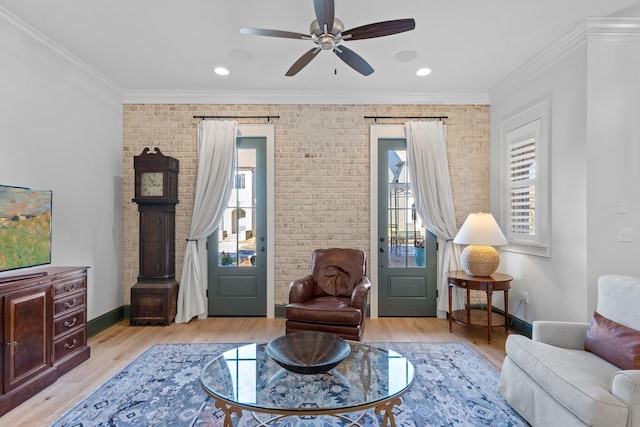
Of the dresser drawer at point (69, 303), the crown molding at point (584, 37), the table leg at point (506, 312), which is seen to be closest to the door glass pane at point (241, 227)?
the dresser drawer at point (69, 303)

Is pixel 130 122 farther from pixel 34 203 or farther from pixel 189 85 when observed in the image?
pixel 34 203

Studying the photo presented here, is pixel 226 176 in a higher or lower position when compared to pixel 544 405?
higher

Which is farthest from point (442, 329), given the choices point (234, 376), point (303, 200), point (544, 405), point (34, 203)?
point (34, 203)

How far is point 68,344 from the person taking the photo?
293 cm

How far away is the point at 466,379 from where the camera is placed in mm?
2729

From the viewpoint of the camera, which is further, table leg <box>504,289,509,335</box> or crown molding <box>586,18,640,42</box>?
table leg <box>504,289,509,335</box>

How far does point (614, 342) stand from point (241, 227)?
381cm

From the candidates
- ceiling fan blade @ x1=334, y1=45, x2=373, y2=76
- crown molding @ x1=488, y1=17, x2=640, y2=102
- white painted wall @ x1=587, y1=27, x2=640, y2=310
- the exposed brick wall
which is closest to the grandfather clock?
the exposed brick wall

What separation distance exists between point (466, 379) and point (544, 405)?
831 mm

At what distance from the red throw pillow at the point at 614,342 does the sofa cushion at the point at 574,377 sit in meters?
0.06

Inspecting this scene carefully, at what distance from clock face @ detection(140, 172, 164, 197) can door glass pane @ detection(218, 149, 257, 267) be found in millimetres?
865

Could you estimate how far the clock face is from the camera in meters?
4.10

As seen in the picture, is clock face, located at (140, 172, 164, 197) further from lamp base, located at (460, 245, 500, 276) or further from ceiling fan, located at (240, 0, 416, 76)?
lamp base, located at (460, 245, 500, 276)

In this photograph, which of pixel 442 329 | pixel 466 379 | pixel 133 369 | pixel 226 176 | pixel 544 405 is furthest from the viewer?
pixel 226 176
